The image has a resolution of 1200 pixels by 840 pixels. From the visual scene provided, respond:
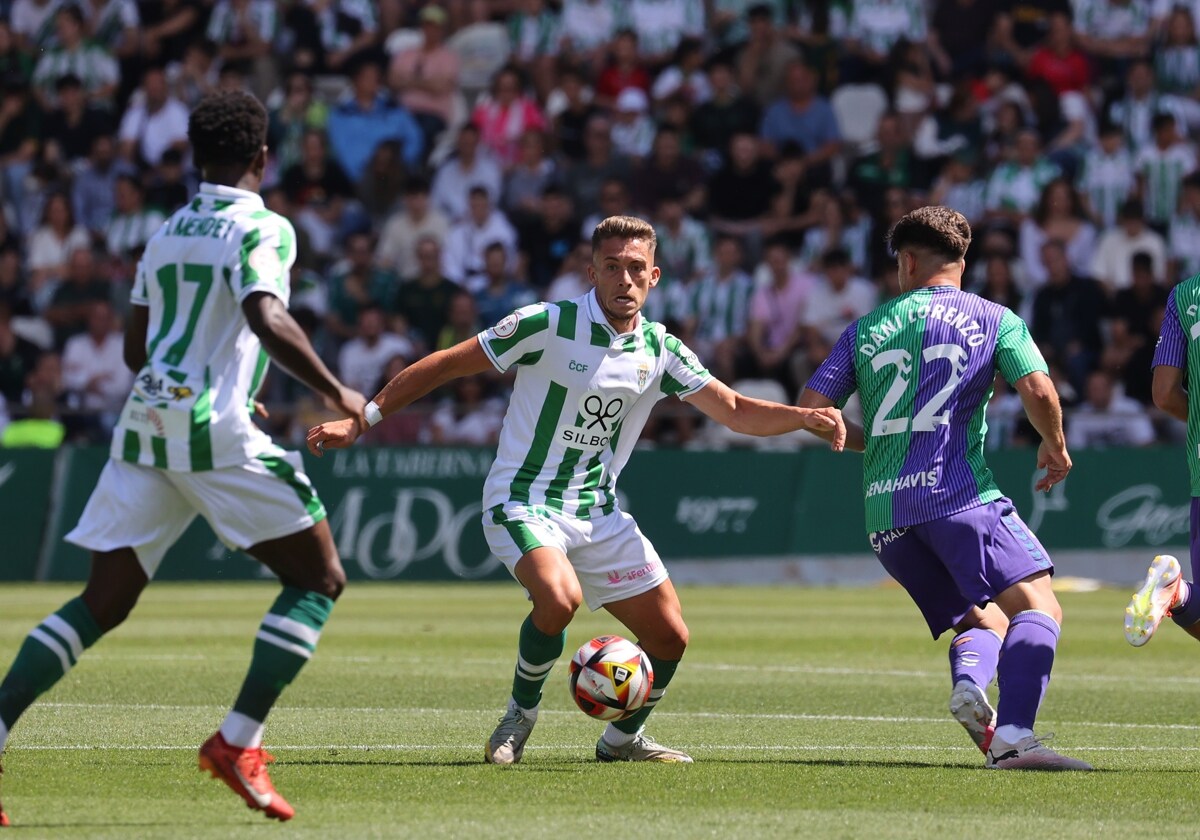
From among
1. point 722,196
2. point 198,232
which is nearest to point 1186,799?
point 198,232

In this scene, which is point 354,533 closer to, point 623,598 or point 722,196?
point 722,196

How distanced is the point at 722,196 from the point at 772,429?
1568 cm

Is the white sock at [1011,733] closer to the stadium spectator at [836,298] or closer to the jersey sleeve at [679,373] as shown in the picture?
the jersey sleeve at [679,373]

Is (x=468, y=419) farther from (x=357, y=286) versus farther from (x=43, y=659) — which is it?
(x=43, y=659)

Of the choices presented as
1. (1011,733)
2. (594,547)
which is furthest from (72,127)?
(1011,733)

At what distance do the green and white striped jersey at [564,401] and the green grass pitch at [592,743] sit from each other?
1.12m

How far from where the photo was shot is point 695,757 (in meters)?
8.05

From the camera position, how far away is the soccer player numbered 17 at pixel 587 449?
307 inches

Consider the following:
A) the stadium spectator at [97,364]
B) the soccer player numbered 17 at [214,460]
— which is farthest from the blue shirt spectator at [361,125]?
the soccer player numbered 17 at [214,460]

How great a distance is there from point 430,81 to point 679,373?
17.5 meters

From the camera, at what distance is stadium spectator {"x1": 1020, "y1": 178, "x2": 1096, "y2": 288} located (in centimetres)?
2223

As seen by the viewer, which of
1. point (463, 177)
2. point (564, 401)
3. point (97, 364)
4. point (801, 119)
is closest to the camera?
point (564, 401)

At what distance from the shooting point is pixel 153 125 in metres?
24.4

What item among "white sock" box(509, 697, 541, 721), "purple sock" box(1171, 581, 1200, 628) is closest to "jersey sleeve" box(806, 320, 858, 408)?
"purple sock" box(1171, 581, 1200, 628)
